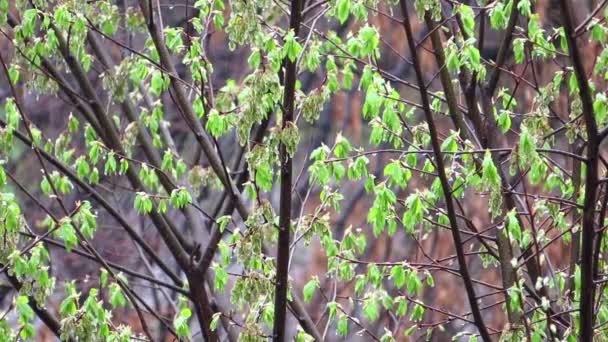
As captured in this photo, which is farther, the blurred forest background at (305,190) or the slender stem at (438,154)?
the blurred forest background at (305,190)

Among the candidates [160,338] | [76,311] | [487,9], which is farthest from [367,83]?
[160,338]

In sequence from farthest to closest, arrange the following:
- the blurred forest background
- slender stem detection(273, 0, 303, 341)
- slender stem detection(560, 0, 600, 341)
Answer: the blurred forest background < slender stem detection(273, 0, 303, 341) < slender stem detection(560, 0, 600, 341)

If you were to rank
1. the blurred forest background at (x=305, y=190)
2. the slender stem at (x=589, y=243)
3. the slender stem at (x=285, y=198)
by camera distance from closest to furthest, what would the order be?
the slender stem at (x=589, y=243) → the slender stem at (x=285, y=198) → the blurred forest background at (x=305, y=190)

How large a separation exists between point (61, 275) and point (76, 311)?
5205 millimetres

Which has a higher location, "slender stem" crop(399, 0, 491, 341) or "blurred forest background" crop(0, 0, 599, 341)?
"blurred forest background" crop(0, 0, 599, 341)

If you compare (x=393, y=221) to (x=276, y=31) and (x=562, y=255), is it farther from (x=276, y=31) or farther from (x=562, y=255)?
(x=562, y=255)

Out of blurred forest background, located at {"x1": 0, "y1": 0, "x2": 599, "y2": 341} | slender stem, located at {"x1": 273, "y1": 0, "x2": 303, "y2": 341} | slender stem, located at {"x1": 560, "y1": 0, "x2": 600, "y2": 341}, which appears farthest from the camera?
blurred forest background, located at {"x1": 0, "y1": 0, "x2": 599, "y2": 341}

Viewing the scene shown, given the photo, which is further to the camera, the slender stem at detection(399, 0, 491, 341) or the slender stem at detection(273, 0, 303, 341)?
the slender stem at detection(273, 0, 303, 341)

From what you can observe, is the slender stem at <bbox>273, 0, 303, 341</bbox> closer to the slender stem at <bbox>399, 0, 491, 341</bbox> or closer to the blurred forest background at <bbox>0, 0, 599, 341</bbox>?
the slender stem at <bbox>399, 0, 491, 341</bbox>

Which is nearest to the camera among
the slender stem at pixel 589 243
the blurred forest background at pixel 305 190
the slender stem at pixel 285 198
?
the slender stem at pixel 589 243

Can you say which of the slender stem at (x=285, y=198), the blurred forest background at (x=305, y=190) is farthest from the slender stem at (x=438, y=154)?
the blurred forest background at (x=305, y=190)

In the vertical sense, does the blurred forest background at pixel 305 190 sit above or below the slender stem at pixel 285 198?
above

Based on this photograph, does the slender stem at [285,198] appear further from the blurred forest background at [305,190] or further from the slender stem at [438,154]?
the blurred forest background at [305,190]

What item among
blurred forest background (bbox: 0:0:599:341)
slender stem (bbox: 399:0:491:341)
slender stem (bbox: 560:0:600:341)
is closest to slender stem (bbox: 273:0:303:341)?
slender stem (bbox: 399:0:491:341)
